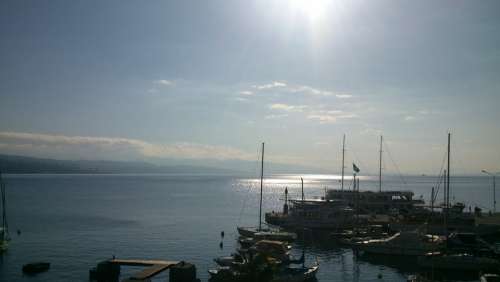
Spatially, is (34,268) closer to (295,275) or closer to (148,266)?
(148,266)

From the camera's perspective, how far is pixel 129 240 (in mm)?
70125

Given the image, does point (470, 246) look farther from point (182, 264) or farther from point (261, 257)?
point (261, 257)

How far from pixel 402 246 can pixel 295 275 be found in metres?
21.0

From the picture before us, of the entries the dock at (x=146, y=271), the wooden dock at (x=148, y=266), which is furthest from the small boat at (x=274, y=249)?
the wooden dock at (x=148, y=266)

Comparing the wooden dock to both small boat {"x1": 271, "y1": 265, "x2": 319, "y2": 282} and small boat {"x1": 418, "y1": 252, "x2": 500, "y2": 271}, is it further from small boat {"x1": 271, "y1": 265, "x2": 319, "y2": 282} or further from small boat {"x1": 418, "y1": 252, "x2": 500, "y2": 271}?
small boat {"x1": 418, "y1": 252, "x2": 500, "y2": 271}

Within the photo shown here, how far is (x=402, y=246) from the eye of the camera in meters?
55.9

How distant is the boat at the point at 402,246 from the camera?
55594 millimetres

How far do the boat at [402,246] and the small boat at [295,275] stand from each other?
15.5 meters

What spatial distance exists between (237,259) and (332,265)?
13.9 m

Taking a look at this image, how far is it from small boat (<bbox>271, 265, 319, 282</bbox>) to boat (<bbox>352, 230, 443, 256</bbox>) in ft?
50.7

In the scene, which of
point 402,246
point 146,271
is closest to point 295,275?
point 146,271

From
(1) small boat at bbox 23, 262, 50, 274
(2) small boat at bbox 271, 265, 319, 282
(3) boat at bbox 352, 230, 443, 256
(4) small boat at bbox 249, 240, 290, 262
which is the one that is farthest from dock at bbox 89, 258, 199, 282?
(3) boat at bbox 352, 230, 443, 256

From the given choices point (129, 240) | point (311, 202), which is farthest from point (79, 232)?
point (311, 202)

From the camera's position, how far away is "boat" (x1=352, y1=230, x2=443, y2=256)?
5559 cm
